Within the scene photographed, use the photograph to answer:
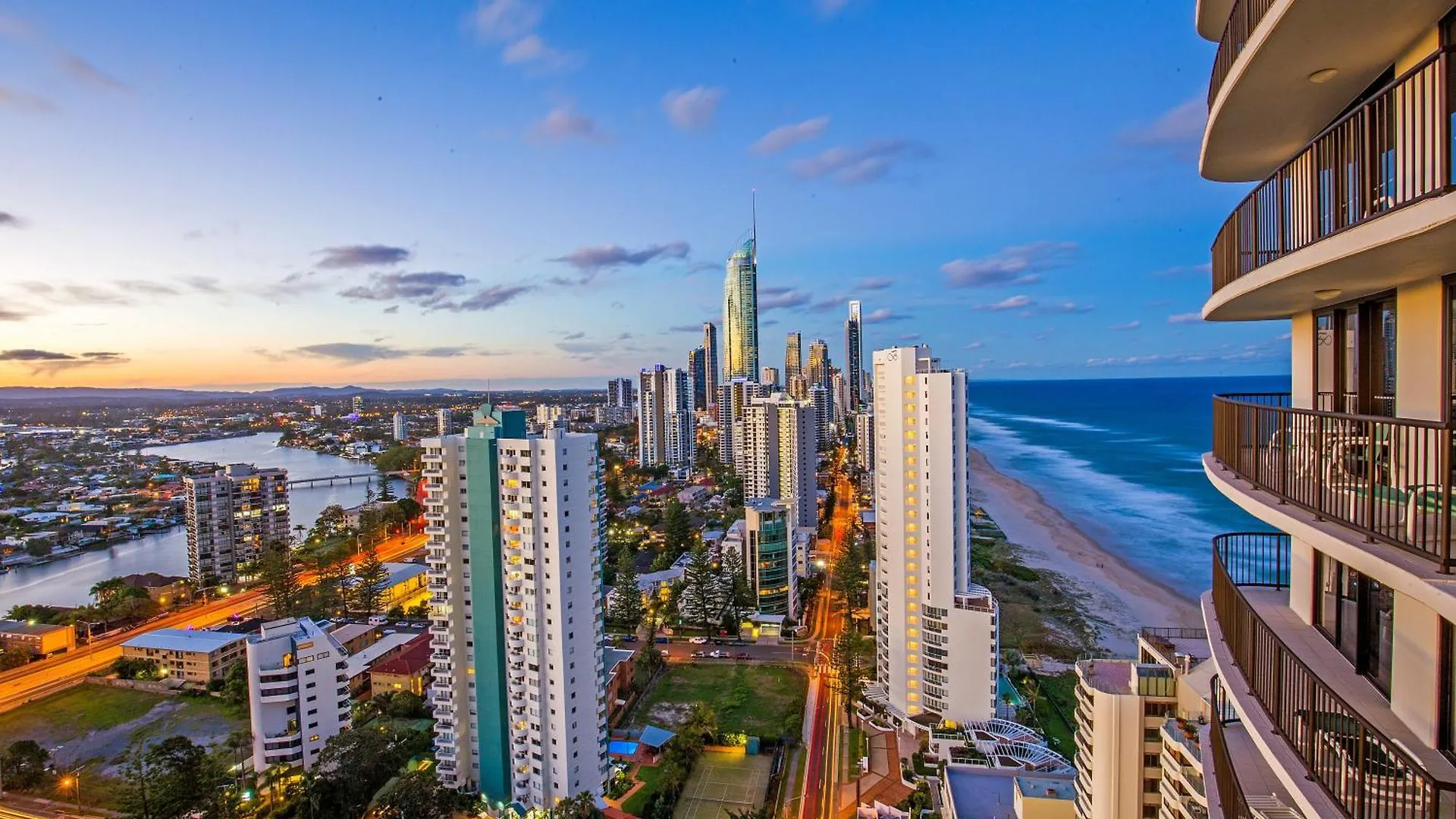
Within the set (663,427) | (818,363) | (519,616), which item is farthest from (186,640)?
(818,363)

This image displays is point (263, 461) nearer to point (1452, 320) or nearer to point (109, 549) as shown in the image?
point (109, 549)

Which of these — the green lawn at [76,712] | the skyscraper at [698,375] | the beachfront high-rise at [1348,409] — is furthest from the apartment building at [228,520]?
the skyscraper at [698,375]

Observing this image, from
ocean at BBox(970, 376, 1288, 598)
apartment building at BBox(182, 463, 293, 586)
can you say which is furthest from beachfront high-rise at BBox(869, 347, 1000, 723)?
apartment building at BBox(182, 463, 293, 586)

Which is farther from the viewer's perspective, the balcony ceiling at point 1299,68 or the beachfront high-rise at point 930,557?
the beachfront high-rise at point 930,557

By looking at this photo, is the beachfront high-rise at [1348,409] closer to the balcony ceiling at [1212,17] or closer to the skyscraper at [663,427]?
the balcony ceiling at [1212,17]

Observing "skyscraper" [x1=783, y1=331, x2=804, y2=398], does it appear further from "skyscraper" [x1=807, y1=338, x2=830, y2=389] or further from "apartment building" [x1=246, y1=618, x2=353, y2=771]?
"apartment building" [x1=246, y1=618, x2=353, y2=771]

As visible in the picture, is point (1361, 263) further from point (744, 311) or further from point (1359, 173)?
point (744, 311)
